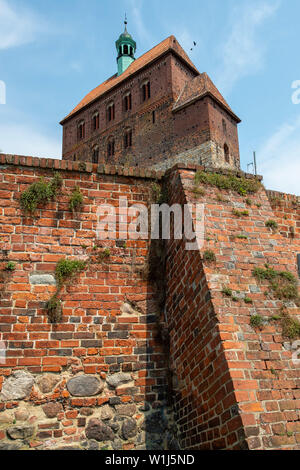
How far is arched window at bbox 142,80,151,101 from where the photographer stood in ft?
110

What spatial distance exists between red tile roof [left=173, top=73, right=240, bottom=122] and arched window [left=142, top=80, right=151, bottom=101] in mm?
3388

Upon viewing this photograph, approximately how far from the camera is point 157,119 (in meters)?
31.5

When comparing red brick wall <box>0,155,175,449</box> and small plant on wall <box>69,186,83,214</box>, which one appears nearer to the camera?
red brick wall <box>0,155,175,449</box>

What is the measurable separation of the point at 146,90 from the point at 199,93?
7.00m

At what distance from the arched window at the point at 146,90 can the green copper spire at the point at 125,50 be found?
8929mm

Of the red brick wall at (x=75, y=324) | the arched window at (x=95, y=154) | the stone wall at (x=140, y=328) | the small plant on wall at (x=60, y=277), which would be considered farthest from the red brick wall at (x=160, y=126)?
the small plant on wall at (x=60, y=277)

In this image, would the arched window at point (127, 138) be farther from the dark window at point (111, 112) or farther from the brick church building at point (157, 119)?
the dark window at point (111, 112)

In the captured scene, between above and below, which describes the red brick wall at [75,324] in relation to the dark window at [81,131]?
below

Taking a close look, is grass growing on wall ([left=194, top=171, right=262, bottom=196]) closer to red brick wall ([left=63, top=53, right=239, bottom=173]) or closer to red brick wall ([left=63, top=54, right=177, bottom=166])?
red brick wall ([left=63, top=53, right=239, bottom=173])

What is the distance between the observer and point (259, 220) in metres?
4.77

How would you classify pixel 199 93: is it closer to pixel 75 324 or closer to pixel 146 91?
pixel 146 91

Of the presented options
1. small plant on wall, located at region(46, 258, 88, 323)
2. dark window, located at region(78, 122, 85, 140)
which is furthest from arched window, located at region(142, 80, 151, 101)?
small plant on wall, located at region(46, 258, 88, 323)

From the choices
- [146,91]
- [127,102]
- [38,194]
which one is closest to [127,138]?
[127,102]

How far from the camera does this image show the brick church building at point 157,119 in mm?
27844
